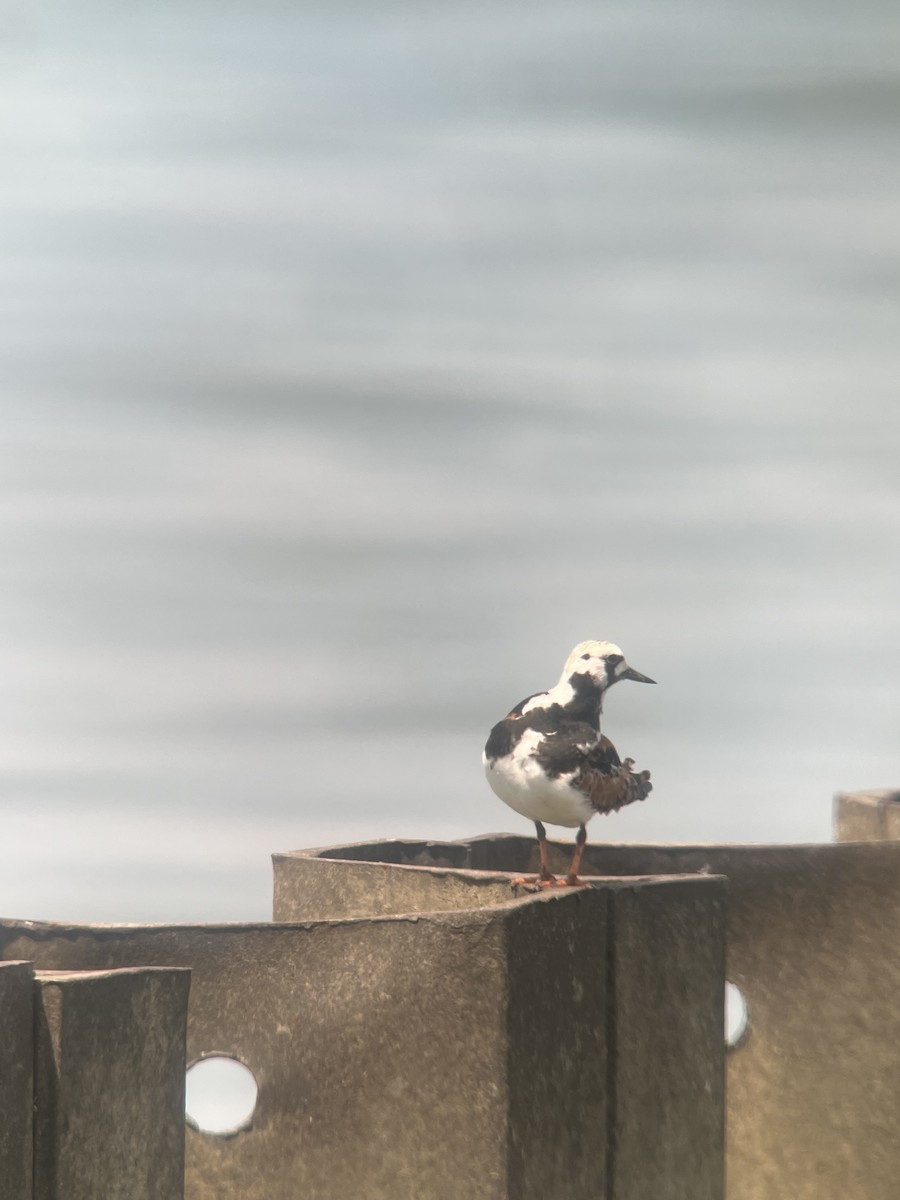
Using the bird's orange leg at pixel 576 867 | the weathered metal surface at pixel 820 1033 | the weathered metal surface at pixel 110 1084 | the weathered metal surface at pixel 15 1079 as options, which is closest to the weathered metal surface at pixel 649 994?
the bird's orange leg at pixel 576 867

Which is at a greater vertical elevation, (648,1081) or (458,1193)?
(648,1081)

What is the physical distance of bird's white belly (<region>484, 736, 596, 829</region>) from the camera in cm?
440

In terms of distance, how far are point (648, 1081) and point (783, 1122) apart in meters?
1.53

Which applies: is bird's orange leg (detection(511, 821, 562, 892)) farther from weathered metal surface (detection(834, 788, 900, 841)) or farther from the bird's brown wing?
weathered metal surface (detection(834, 788, 900, 841))

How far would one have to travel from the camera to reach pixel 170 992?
378 centimetres

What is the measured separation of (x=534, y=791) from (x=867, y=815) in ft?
9.70

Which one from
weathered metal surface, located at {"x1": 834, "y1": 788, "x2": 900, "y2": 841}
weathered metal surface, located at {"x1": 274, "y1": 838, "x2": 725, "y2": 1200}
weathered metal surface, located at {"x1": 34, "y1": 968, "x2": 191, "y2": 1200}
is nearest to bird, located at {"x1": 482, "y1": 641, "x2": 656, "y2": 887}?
weathered metal surface, located at {"x1": 274, "y1": 838, "x2": 725, "y2": 1200}

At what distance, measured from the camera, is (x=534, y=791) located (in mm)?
4430

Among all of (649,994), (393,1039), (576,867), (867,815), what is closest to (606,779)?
(576,867)

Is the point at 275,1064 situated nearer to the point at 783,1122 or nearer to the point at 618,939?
the point at 618,939

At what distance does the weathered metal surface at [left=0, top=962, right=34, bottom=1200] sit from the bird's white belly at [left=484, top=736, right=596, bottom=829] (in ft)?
4.76

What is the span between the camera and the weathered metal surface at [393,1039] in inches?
161

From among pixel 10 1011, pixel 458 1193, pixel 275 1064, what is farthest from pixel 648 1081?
pixel 10 1011

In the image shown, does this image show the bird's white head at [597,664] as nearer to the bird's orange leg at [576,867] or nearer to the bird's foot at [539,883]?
the bird's orange leg at [576,867]
